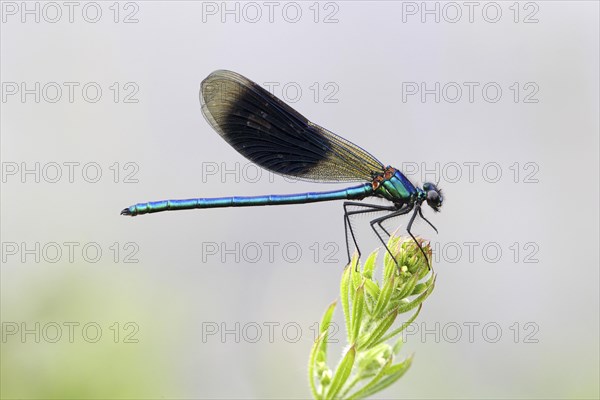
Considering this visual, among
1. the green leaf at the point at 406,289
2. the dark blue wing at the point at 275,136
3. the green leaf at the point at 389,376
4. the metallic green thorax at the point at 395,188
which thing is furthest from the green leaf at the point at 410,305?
the dark blue wing at the point at 275,136

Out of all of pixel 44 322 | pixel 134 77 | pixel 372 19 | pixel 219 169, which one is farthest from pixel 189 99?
pixel 44 322

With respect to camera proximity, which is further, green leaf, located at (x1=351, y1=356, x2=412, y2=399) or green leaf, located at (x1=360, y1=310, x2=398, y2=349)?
green leaf, located at (x1=360, y1=310, x2=398, y2=349)

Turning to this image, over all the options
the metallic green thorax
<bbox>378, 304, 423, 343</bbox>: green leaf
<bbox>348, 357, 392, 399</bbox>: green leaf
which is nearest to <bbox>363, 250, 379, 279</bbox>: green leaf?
<bbox>378, 304, 423, 343</bbox>: green leaf

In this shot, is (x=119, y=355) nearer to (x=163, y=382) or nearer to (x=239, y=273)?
(x=163, y=382)

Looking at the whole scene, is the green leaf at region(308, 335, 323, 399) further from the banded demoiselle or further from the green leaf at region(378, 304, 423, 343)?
the banded demoiselle

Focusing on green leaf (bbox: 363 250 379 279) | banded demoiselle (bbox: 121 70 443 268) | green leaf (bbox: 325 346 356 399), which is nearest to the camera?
green leaf (bbox: 325 346 356 399)

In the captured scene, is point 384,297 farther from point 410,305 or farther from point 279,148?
point 279,148
